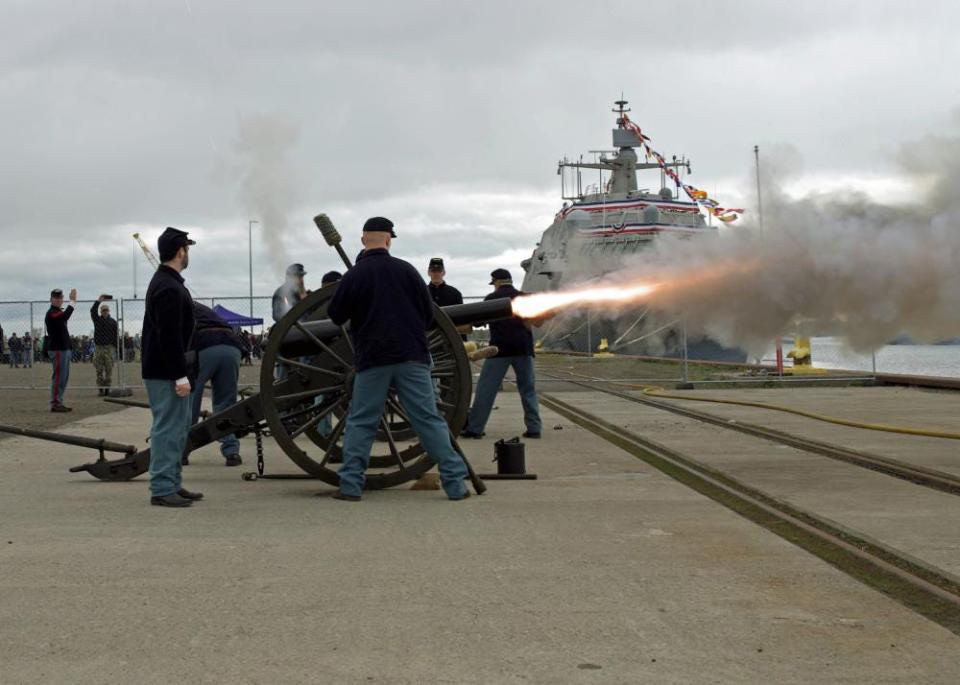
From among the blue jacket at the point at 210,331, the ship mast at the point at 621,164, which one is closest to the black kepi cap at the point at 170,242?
the blue jacket at the point at 210,331

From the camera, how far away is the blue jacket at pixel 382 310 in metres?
6.34

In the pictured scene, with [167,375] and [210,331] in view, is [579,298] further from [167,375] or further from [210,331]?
[167,375]

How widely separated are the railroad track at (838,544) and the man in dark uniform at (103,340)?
13.0 metres

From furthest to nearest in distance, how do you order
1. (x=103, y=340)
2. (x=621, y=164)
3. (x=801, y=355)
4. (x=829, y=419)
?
(x=621, y=164) < (x=801, y=355) < (x=103, y=340) < (x=829, y=419)

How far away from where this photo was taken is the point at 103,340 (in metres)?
18.8

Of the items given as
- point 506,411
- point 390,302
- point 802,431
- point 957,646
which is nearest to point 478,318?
point 390,302

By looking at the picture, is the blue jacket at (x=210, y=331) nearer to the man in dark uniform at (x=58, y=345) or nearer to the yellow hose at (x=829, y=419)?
the yellow hose at (x=829, y=419)

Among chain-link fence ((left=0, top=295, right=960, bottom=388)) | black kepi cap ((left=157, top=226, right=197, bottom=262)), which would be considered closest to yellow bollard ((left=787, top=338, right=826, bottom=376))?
chain-link fence ((left=0, top=295, right=960, bottom=388))

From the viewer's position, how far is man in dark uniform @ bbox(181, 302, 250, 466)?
329 inches

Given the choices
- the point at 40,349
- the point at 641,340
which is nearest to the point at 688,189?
the point at 641,340

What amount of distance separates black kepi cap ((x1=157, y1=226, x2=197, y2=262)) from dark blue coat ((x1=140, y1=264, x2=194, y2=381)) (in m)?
0.21

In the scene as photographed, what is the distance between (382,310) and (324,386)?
94 centimetres

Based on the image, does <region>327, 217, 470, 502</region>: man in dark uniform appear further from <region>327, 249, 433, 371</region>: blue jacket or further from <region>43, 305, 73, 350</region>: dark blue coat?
<region>43, 305, 73, 350</region>: dark blue coat

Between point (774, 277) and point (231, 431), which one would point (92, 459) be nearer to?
point (231, 431)
